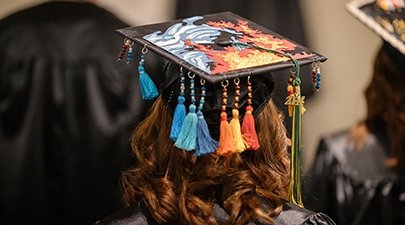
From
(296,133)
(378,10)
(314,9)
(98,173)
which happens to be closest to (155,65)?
(98,173)

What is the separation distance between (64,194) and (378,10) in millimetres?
877

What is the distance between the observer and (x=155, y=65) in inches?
82.4

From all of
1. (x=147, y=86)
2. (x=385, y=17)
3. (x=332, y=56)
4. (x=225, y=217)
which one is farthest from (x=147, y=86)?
(x=332, y=56)

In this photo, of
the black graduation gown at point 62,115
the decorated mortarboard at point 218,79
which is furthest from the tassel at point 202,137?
the black graduation gown at point 62,115

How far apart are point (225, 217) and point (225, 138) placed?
5.6 inches

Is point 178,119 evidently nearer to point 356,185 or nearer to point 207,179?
point 207,179

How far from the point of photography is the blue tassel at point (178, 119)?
1.65 meters

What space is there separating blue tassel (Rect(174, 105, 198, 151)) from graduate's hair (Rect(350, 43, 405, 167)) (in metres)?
0.97

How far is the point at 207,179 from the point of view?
5.57 ft

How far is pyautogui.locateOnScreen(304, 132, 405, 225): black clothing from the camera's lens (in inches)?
102

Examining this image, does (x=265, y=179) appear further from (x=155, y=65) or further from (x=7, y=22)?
(x=7, y=22)

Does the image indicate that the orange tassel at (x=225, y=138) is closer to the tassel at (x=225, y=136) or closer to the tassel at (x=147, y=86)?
the tassel at (x=225, y=136)

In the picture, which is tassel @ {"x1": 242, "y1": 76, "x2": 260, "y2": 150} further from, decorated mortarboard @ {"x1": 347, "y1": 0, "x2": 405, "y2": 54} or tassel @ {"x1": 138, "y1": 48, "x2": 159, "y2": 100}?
decorated mortarboard @ {"x1": 347, "y1": 0, "x2": 405, "y2": 54}

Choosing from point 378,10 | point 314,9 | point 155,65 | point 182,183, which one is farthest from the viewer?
point 314,9
